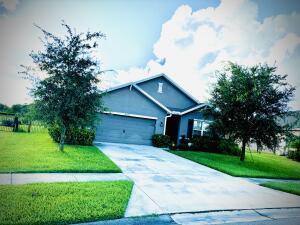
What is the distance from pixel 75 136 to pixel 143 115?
618 centimetres

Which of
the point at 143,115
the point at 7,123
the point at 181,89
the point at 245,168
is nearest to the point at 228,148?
the point at 181,89

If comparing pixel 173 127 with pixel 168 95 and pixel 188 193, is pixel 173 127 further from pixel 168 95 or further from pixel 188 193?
pixel 188 193

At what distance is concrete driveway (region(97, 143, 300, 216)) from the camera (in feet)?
19.3

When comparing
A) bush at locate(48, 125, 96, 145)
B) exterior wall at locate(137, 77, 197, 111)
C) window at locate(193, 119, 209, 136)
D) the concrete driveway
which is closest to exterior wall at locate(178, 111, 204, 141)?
window at locate(193, 119, 209, 136)

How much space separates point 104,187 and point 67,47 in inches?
294

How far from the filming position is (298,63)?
8258mm

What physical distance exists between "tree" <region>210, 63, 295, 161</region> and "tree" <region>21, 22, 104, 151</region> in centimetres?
915

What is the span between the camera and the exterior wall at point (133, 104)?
17.8 meters

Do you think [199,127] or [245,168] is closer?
[245,168]

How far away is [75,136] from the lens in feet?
47.5

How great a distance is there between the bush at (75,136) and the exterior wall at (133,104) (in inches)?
130

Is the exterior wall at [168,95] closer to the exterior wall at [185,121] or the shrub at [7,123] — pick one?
the exterior wall at [185,121]

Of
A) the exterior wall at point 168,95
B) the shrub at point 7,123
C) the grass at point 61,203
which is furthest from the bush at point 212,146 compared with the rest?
the shrub at point 7,123

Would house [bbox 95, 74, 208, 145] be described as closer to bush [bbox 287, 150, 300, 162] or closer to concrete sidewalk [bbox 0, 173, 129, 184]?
concrete sidewalk [bbox 0, 173, 129, 184]
